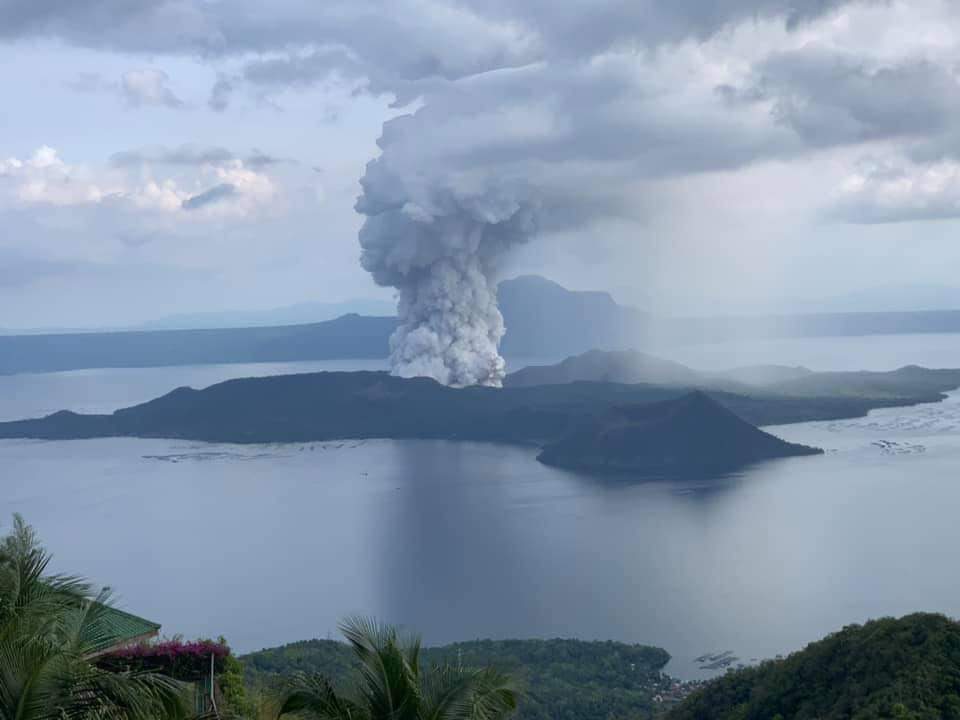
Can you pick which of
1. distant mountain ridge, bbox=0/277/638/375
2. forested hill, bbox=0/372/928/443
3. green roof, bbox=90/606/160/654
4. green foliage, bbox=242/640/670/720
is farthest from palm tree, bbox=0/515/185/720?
distant mountain ridge, bbox=0/277/638/375

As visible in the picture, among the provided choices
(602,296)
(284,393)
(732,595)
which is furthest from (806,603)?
(602,296)

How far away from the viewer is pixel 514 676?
13.0 feet

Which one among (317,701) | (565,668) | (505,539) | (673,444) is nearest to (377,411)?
(673,444)

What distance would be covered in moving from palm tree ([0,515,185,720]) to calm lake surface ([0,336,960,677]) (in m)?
17.7

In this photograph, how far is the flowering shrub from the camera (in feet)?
15.0

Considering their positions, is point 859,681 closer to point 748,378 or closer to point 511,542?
point 511,542

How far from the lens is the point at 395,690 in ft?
12.4

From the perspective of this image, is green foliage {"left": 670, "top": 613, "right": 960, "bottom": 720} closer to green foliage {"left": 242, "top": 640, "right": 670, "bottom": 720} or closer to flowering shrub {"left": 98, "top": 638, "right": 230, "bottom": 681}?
green foliage {"left": 242, "top": 640, "right": 670, "bottom": 720}

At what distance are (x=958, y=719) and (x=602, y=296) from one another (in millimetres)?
157463

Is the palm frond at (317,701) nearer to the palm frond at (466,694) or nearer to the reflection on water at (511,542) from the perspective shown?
the palm frond at (466,694)

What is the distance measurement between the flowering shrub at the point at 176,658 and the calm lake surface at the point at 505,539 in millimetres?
16807

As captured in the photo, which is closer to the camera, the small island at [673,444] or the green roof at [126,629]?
the green roof at [126,629]

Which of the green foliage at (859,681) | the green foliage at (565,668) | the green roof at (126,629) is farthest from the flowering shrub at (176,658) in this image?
the green foliage at (565,668)

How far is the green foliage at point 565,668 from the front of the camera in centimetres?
1619
